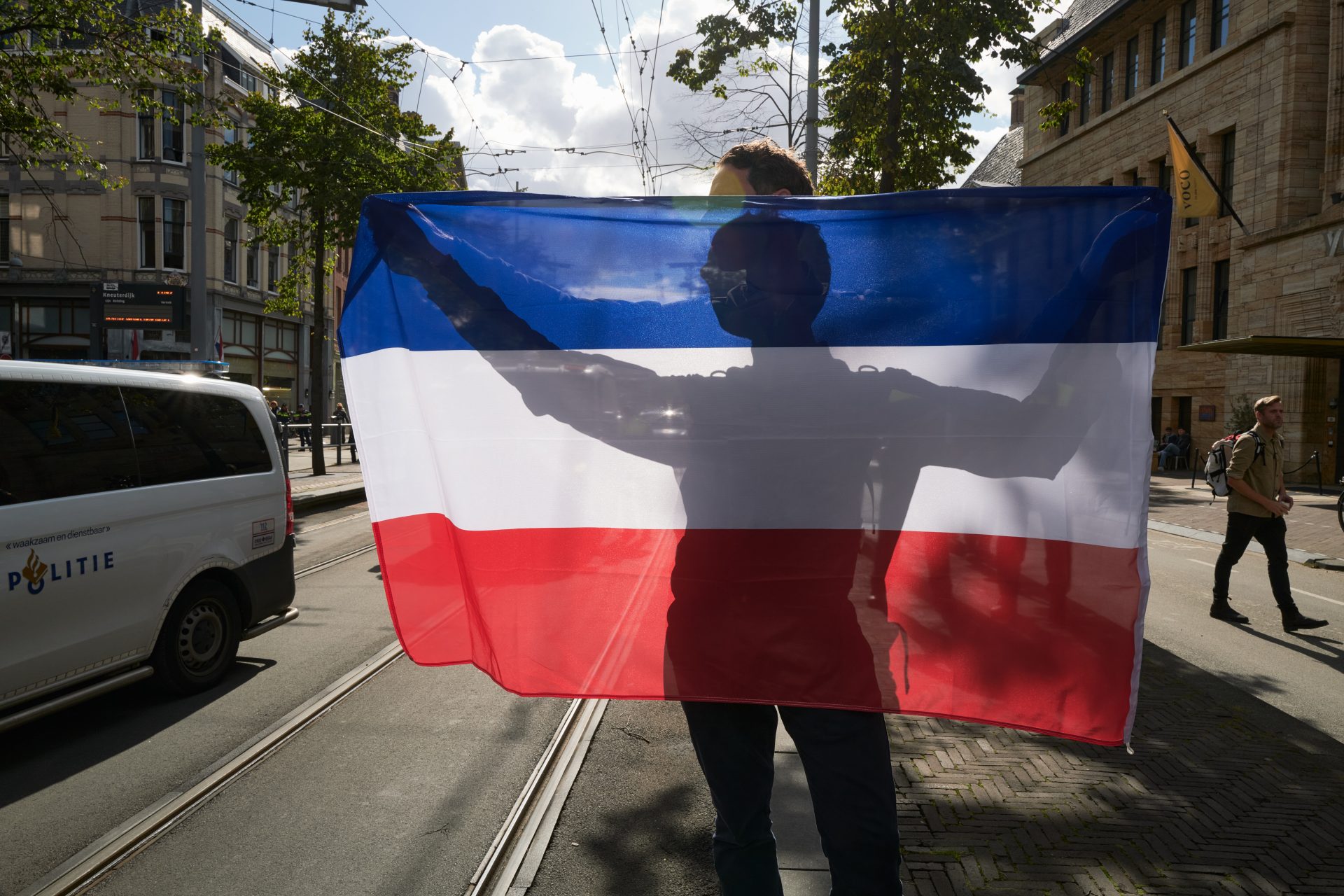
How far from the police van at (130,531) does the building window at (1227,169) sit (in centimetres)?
3276

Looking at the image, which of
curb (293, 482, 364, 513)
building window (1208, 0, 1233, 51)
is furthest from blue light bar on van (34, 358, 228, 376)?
building window (1208, 0, 1233, 51)

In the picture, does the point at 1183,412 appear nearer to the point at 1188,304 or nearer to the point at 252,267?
the point at 1188,304

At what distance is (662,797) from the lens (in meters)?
4.20

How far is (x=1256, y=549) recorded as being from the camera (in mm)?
14359

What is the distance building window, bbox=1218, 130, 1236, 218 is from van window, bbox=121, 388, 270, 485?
1284 inches

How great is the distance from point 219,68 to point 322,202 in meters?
20.2

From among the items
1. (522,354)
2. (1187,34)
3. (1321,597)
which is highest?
(1187,34)

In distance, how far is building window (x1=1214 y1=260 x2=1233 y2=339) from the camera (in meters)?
32.8

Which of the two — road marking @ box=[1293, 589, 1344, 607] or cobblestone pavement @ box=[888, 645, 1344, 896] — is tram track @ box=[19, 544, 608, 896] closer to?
cobblestone pavement @ box=[888, 645, 1344, 896]

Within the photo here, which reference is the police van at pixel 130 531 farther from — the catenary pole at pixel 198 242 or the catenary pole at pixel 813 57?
the catenary pole at pixel 813 57

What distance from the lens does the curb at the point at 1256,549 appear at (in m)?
12.4

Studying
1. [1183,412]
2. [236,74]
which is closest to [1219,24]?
[1183,412]

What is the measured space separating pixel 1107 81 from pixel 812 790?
141ft

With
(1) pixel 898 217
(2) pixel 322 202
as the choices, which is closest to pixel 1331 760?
(1) pixel 898 217
